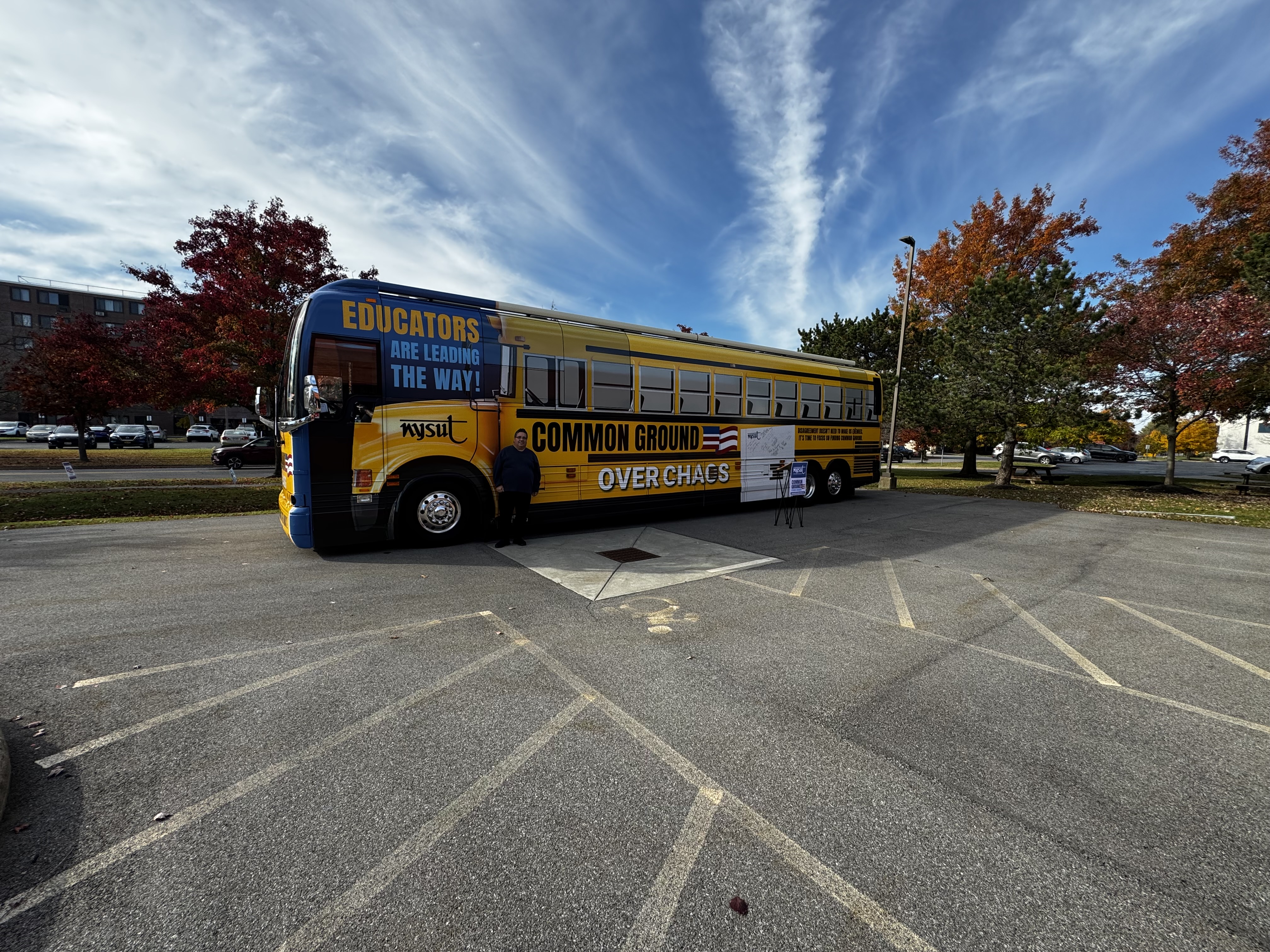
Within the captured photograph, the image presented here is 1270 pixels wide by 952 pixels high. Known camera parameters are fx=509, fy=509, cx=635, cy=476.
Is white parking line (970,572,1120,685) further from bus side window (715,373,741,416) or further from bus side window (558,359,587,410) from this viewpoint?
bus side window (558,359,587,410)

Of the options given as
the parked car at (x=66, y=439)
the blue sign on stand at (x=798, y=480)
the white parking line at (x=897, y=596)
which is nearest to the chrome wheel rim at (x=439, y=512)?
the white parking line at (x=897, y=596)

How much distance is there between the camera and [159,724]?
2957mm

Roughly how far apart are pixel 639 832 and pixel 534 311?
762cm

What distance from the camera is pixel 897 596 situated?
5.58 m

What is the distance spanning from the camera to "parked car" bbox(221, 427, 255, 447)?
26.8 m

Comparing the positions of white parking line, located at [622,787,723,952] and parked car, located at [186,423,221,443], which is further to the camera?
parked car, located at [186,423,221,443]

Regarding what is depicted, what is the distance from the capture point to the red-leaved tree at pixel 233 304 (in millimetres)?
14531

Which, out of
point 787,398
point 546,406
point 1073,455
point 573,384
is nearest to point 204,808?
point 546,406

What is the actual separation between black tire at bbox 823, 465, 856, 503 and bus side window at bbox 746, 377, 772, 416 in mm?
3095

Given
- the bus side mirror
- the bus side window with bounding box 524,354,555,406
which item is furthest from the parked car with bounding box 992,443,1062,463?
the bus side mirror

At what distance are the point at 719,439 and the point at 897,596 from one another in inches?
217

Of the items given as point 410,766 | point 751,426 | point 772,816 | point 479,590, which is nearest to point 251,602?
point 479,590

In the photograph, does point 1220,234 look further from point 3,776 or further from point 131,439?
point 131,439

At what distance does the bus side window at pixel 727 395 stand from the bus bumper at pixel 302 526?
7267mm
